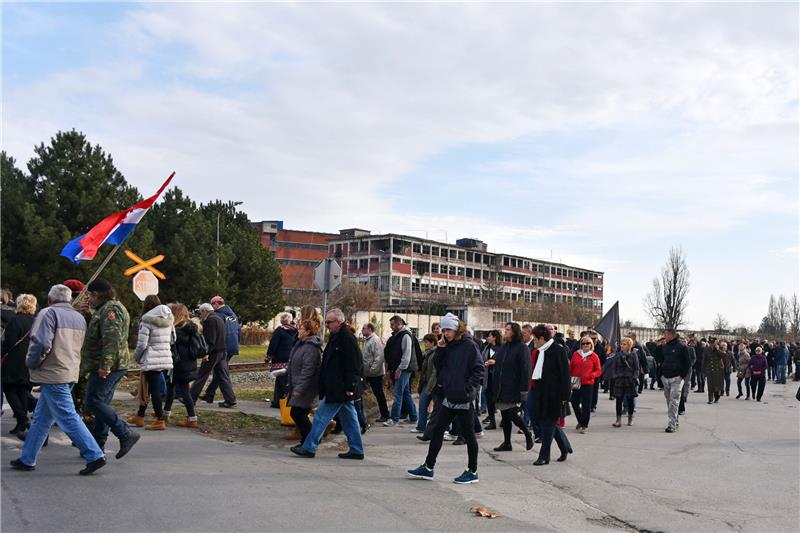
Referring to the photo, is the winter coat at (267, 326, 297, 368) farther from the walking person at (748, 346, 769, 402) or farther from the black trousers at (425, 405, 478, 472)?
the walking person at (748, 346, 769, 402)

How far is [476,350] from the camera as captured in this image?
896 centimetres

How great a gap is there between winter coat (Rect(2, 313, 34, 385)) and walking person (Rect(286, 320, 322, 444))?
3.26 m

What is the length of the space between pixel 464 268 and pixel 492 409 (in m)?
106

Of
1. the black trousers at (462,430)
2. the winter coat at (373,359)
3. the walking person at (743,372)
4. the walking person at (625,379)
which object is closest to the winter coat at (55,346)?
the black trousers at (462,430)

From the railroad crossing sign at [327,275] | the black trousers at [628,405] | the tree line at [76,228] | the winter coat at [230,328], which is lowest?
the black trousers at [628,405]

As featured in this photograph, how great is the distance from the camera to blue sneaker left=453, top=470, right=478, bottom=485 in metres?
8.77

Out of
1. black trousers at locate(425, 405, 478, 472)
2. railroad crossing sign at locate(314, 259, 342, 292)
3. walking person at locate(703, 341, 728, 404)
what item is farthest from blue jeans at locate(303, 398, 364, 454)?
walking person at locate(703, 341, 728, 404)

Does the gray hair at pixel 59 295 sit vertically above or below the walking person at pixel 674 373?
above

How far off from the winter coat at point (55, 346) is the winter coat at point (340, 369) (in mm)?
2958

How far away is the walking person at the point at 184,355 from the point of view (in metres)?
11.7

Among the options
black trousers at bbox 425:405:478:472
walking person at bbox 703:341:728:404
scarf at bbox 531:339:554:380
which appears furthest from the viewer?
walking person at bbox 703:341:728:404

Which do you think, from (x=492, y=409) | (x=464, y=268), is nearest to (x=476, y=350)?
(x=492, y=409)

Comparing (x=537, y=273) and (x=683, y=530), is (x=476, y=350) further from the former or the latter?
(x=537, y=273)

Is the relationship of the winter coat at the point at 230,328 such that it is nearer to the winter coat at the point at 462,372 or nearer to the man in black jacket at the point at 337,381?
the man in black jacket at the point at 337,381
